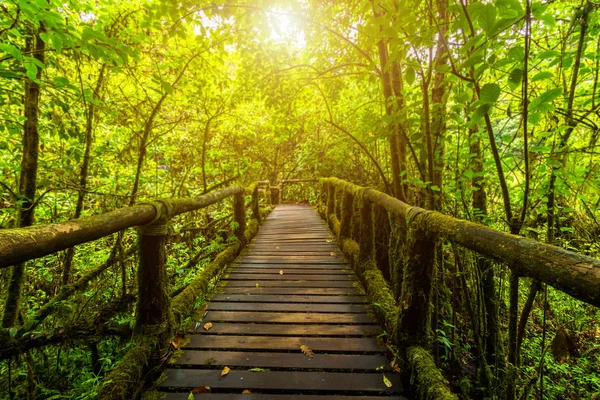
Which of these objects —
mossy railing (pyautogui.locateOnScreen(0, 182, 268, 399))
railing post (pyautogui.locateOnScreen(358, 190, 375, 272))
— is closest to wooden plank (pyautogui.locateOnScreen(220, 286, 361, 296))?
railing post (pyautogui.locateOnScreen(358, 190, 375, 272))

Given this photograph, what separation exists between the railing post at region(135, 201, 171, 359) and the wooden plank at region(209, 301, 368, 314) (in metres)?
0.92

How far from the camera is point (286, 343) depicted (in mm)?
2393

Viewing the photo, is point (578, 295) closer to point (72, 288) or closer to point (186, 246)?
point (72, 288)

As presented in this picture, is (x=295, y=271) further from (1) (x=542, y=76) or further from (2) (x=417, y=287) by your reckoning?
(1) (x=542, y=76)

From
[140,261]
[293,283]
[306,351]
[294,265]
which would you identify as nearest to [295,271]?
[294,265]

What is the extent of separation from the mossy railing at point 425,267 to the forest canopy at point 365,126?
1.40 ft

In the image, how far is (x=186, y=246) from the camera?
9.34 meters

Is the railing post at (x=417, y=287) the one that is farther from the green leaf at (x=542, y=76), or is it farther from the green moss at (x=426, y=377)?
the green leaf at (x=542, y=76)

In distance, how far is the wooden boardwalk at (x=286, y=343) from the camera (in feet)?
6.24

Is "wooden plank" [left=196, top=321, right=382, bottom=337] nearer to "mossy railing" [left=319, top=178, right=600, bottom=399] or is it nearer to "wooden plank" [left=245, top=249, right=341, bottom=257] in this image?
"mossy railing" [left=319, top=178, right=600, bottom=399]

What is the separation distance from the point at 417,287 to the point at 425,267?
6.2 inches

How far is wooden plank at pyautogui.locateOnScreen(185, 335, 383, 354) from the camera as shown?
7.55 ft

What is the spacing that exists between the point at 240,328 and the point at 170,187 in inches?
237

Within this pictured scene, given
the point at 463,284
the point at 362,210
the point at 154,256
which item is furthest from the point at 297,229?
the point at 154,256
